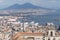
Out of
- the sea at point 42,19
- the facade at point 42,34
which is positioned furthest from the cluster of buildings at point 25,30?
the sea at point 42,19

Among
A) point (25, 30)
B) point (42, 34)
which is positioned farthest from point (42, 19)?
point (25, 30)

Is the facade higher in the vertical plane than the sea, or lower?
lower

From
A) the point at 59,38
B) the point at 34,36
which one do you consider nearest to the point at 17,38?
A: the point at 34,36

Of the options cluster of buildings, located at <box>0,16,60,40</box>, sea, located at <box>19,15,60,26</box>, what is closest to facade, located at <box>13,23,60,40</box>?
cluster of buildings, located at <box>0,16,60,40</box>

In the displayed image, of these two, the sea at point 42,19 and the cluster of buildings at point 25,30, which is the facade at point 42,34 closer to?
the cluster of buildings at point 25,30

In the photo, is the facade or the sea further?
the sea

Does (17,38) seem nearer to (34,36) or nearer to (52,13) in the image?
(34,36)

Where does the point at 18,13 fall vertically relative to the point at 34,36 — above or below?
above

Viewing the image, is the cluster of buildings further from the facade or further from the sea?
the sea

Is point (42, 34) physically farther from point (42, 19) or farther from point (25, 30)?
point (25, 30)
